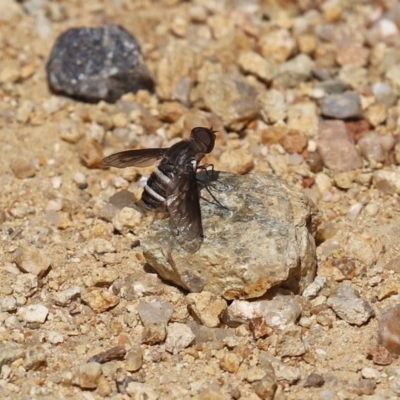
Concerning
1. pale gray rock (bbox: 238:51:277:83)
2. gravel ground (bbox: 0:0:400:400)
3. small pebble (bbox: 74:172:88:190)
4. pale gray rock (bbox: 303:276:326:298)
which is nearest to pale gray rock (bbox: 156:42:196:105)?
gravel ground (bbox: 0:0:400:400)

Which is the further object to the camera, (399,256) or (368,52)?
(368,52)

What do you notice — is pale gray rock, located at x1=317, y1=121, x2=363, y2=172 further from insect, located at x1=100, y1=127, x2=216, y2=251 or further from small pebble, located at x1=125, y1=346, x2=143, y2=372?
small pebble, located at x1=125, y1=346, x2=143, y2=372

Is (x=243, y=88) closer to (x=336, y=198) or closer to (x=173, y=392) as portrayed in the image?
(x=336, y=198)

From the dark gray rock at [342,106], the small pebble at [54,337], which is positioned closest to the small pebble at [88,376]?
the small pebble at [54,337]

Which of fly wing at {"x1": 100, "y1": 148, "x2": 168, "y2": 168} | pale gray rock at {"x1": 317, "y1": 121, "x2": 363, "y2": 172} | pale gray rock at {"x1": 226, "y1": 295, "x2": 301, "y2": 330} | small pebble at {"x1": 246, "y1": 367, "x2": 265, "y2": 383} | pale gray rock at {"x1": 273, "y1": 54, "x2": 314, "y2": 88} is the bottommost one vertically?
small pebble at {"x1": 246, "y1": 367, "x2": 265, "y2": 383}

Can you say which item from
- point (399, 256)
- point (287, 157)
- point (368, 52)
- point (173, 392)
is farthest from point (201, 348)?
point (368, 52)

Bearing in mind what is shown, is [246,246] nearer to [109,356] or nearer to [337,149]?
[109,356]

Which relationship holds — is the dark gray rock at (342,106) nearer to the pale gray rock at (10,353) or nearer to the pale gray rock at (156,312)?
the pale gray rock at (156,312)

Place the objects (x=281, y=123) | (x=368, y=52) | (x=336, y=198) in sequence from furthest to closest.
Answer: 1. (x=368, y=52)
2. (x=281, y=123)
3. (x=336, y=198)
